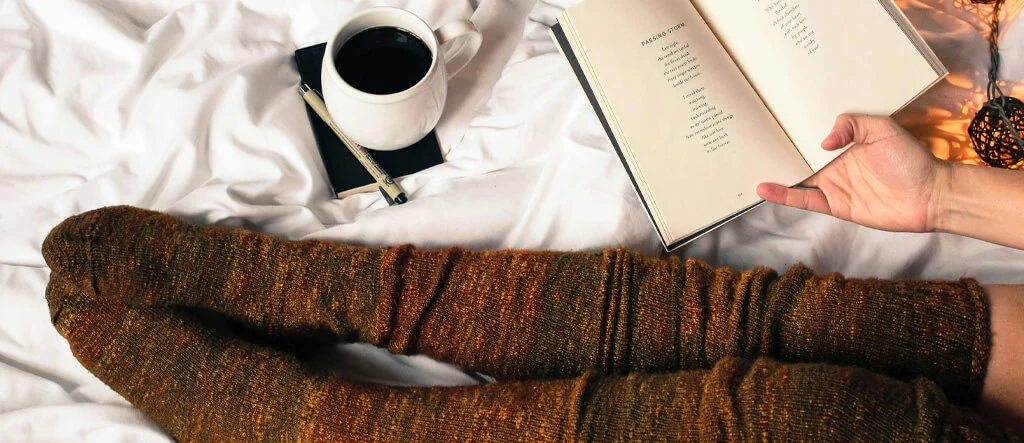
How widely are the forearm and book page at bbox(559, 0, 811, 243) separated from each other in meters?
0.13

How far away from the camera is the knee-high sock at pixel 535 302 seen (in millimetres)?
588

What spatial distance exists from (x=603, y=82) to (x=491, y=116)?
15 centimetres

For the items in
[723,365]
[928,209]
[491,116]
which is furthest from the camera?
[491,116]

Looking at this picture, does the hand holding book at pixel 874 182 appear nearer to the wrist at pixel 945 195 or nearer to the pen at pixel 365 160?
the wrist at pixel 945 195

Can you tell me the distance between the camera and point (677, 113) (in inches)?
27.0

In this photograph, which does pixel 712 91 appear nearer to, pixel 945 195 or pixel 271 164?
pixel 945 195

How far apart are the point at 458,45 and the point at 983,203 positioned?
0.56m

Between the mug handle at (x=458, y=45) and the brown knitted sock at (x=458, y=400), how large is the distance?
0.33 meters

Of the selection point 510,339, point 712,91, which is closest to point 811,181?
point 712,91

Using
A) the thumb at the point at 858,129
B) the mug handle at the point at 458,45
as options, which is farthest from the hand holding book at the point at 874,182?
the mug handle at the point at 458,45

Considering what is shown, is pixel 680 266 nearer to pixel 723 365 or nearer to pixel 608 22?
pixel 723 365

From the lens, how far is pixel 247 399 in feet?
2.14

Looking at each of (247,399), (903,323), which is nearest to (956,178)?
(903,323)

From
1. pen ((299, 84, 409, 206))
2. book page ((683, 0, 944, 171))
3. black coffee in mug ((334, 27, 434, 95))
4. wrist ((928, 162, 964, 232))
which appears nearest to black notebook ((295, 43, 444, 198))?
pen ((299, 84, 409, 206))
